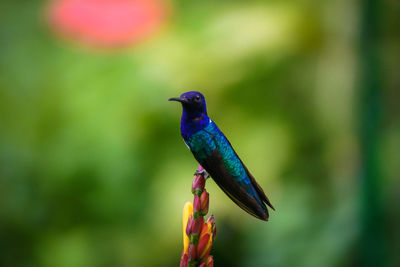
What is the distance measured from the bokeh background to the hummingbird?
206 centimetres

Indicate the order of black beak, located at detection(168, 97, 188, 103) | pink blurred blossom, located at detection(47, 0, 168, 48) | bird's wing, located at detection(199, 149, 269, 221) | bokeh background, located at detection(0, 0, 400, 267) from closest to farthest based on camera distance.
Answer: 1. black beak, located at detection(168, 97, 188, 103)
2. bird's wing, located at detection(199, 149, 269, 221)
3. bokeh background, located at detection(0, 0, 400, 267)
4. pink blurred blossom, located at detection(47, 0, 168, 48)

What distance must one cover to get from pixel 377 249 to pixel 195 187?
1444 millimetres

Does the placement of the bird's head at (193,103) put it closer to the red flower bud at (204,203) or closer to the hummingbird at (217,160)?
the hummingbird at (217,160)

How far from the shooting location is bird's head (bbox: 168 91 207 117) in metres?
0.70

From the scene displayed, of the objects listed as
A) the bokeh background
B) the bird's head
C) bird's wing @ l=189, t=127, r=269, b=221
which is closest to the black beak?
the bird's head

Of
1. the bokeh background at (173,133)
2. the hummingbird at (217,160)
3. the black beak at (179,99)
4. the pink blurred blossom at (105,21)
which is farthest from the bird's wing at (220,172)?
the pink blurred blossom at (105,21)

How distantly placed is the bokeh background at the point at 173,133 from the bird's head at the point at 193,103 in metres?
2.13

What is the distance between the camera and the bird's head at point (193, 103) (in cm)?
70

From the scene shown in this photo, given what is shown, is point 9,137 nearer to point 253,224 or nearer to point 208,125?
point 253,224

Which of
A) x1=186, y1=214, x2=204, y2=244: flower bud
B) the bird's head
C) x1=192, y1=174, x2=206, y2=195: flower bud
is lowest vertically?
x1=186, y1=214, x2=204, y2=244: flower bud

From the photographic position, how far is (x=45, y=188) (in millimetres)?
→ 3188

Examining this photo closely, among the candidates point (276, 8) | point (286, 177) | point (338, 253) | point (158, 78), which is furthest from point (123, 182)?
point (276, 8)

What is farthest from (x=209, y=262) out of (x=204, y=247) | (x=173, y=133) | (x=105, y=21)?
(x=105, y=21)

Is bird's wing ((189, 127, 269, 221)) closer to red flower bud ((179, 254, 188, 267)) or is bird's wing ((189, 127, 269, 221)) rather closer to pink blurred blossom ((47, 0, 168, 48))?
red flower bud ((179, 254, 188, 267))
